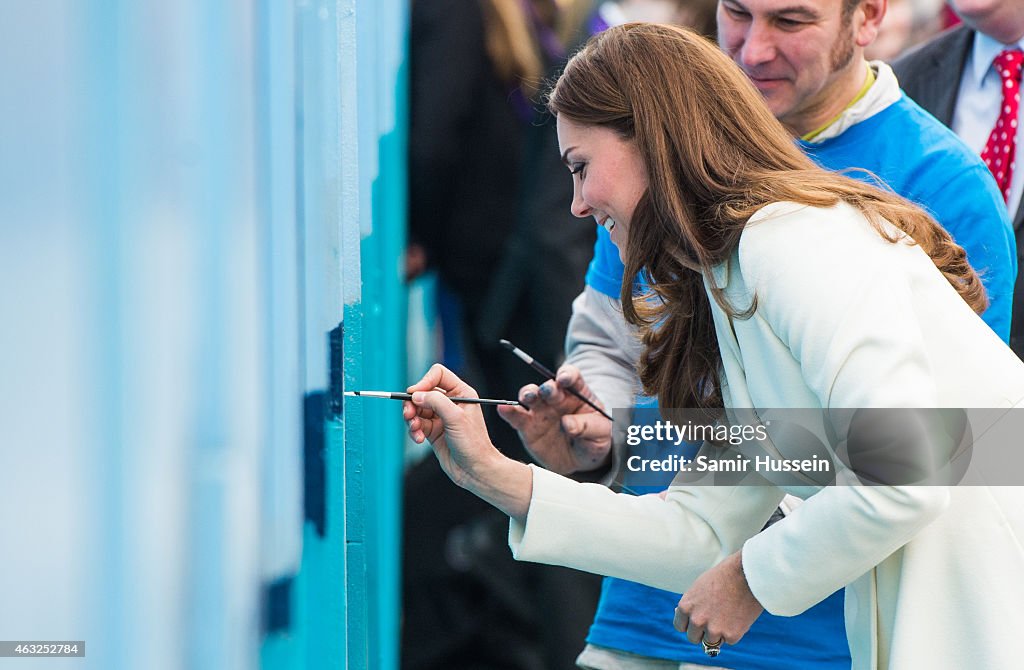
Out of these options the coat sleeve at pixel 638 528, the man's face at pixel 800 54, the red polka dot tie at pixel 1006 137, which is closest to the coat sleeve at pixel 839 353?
the coat sleeve at pixel 638 528

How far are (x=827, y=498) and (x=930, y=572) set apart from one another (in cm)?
13

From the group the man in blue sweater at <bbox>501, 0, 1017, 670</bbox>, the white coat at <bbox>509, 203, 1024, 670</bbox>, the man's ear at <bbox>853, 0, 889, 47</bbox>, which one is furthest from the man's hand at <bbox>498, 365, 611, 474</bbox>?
the man's ear at <bbox>853, 0, 889, 47</bbox>

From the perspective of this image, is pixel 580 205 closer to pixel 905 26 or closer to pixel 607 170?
pixel 607 170

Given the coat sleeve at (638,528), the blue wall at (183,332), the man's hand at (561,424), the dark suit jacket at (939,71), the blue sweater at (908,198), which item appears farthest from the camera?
the dark suit jacket at (939,71)

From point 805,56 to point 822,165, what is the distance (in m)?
0.16

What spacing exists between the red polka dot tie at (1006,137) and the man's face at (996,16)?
61 mm

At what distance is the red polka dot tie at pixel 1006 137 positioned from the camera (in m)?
2.26

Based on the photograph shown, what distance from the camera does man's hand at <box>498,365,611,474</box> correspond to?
180cm

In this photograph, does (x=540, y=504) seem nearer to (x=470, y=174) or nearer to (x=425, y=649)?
(x=470, y=174)

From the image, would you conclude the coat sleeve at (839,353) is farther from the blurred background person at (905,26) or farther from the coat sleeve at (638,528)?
the blurred background person at (905,26)

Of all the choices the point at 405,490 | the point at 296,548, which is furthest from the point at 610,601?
the point at 405,490

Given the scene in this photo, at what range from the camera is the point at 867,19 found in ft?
6.33

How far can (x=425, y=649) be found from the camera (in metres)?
3.14

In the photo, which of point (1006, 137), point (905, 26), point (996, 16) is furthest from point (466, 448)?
point (905, 26)
